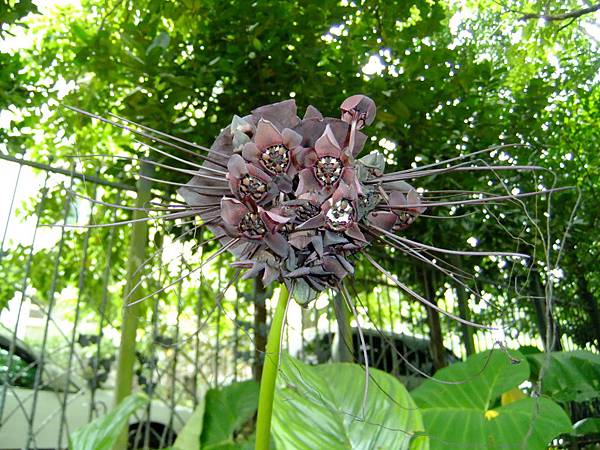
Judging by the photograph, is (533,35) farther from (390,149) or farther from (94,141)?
(94,141)

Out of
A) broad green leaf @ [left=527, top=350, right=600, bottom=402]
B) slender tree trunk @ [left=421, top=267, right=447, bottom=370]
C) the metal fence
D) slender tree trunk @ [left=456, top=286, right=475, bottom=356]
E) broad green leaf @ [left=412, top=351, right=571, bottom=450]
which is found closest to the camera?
broad green leaf @ [left=412, top=351, right=571, bottom=450]

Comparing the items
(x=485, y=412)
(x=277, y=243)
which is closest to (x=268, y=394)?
(x=277, y=243)

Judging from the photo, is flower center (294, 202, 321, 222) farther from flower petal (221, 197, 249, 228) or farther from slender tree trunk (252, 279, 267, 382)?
slender tree trunk (252, 279, 267, 382)

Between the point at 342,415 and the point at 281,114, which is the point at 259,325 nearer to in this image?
the point at 342,415

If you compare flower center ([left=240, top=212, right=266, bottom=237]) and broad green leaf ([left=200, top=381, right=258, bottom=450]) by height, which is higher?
flower center ([left=240, top=212, right=266, bottom=237])

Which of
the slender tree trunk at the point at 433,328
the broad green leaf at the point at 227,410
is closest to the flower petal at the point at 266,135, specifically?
the broad green leaf at the point at 227,410

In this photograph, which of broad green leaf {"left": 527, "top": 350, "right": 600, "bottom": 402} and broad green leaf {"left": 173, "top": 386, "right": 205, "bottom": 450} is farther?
broad green leaf {"left": 527, "top": 350, "right": 600, "bottom": 402}

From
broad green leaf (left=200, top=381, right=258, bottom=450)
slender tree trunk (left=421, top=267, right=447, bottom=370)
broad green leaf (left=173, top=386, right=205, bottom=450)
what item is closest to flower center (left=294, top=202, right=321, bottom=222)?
broad green leaf (left=173, top=386, right=205, bottom=450)

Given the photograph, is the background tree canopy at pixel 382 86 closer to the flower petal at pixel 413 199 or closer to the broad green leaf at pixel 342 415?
the broad green leaf at pixel 342 415
